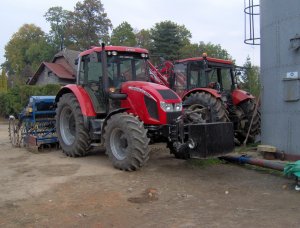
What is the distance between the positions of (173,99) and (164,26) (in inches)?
1476

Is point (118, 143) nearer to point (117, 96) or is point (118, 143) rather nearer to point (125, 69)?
point (117, 96)

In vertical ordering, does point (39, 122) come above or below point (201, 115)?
below

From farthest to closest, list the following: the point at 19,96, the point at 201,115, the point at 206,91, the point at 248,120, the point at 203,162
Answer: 1. the point at 19,96
2. the point at 248,120
3. the point at 206,91
4. the point at 201,115
5. the point at 203,162

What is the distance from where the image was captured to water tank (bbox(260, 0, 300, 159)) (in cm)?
888

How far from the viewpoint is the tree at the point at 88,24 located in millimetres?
56281

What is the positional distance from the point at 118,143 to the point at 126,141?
29 cm

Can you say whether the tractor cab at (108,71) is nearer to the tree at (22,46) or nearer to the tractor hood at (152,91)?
the tractor hood at (152,91)

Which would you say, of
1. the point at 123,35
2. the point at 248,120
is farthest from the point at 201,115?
the point at 123,35

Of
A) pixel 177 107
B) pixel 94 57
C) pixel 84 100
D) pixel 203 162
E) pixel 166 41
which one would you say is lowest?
pixel 203 162

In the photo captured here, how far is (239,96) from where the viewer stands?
12406mm

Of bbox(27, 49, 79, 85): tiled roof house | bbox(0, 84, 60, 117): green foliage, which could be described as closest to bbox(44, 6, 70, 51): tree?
bbox(27, 49, 79, 85): tiled roof house

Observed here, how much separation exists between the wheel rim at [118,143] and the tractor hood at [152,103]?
61cm

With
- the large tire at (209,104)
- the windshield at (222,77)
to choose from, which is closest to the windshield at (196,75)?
the windshield at (222,77)

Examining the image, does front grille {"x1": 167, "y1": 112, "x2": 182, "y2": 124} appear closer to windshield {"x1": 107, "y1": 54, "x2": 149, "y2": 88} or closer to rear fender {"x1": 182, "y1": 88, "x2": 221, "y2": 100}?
windshield {"x1": 107, "y1": 54, "x2": 149, "y2": 88}
